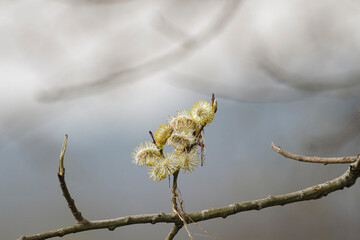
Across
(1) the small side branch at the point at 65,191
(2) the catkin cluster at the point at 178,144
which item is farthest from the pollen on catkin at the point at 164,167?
(1) the small side branch at the point at 65,191

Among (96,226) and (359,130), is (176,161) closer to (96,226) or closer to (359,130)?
(96,226)

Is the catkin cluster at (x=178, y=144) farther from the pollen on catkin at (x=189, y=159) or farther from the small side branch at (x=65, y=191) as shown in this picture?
the small side branch at (x=65, y=191)

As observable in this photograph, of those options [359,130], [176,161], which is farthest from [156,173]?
[359,130]

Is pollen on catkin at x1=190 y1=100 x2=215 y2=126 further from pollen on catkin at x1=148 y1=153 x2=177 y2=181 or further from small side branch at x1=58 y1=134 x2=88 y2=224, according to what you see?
A: small side branch at x1=58 y1=134 x2=88 y2=224

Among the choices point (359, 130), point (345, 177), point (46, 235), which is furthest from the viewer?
point (359, 130)

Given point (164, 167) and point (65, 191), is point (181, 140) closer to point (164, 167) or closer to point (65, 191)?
point (164, 167)

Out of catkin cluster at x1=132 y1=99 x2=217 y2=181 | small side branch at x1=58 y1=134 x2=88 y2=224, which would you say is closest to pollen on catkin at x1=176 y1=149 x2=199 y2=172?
catkin cluster at x1=132 y1=99 x2=217 y2=181

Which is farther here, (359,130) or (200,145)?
(359,130)
